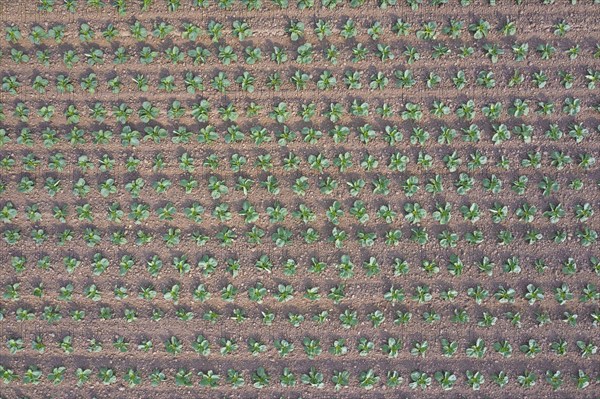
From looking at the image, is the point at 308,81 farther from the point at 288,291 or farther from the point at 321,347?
the point at 321,347

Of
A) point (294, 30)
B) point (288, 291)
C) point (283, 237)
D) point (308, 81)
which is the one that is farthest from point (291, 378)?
point (294, 30)

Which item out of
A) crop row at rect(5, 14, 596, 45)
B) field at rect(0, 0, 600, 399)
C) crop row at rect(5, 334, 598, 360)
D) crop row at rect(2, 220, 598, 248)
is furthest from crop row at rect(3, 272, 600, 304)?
crop row at rect(5, 14, 596, 45)

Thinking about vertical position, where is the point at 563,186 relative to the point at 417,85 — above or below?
below

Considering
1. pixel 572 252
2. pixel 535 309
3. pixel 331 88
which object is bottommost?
pixel 535 309

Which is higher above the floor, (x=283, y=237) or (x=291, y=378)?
(x=283, y=237)

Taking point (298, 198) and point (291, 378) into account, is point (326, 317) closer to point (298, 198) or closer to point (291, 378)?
point (291, 378)

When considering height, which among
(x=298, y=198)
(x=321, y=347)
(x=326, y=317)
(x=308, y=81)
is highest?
(x=308, y=81)

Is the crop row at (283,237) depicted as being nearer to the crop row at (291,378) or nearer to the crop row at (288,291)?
the crop row at (288,291)

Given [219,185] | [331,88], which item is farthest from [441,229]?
[219,185]

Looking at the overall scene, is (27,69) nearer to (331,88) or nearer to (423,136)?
(331,88)
